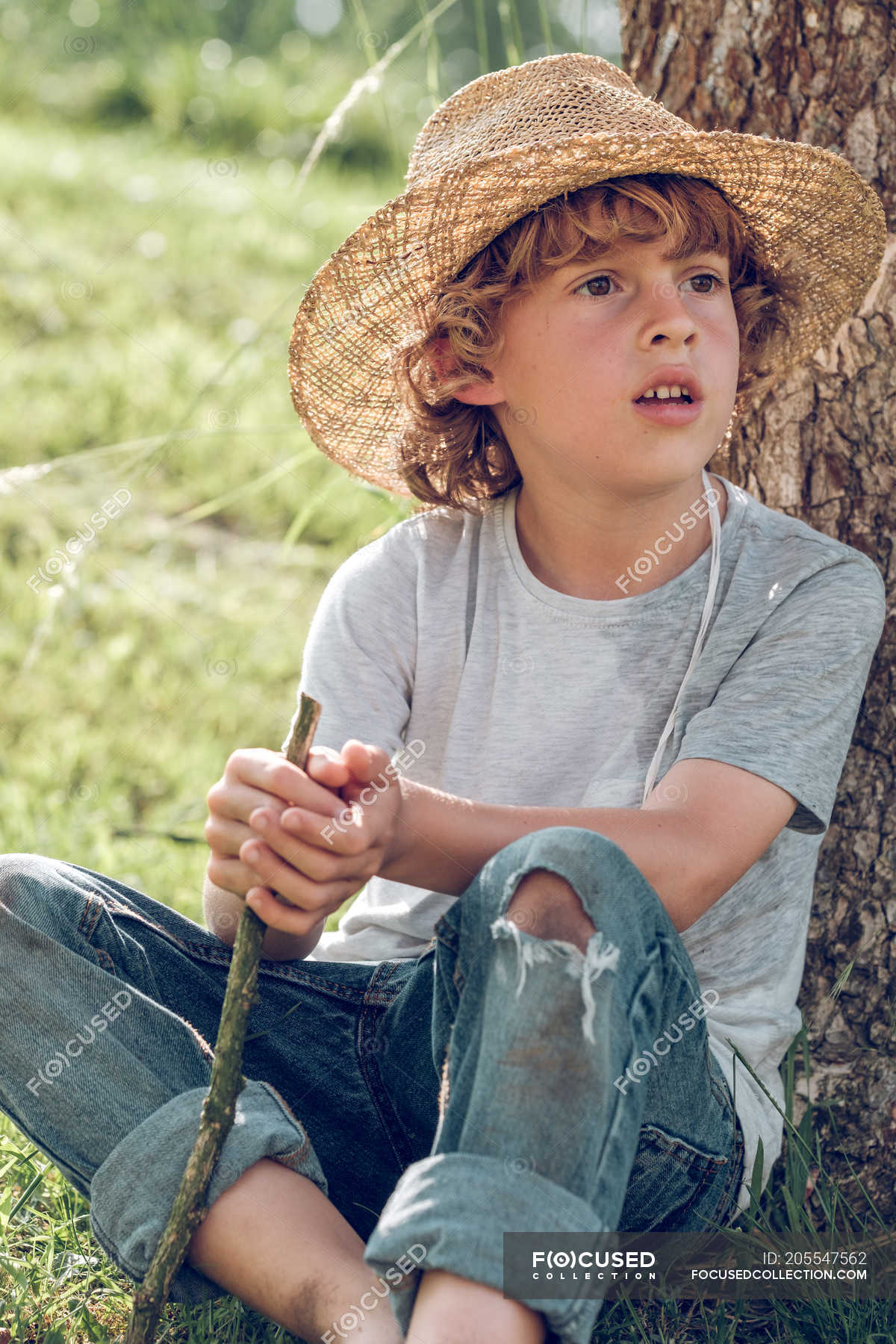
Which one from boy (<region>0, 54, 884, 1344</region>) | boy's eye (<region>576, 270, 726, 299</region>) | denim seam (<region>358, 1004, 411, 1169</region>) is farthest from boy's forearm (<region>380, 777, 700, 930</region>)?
boy's eye (<region>576, 270, 726, 299</region>)

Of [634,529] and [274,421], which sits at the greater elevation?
[274,421]

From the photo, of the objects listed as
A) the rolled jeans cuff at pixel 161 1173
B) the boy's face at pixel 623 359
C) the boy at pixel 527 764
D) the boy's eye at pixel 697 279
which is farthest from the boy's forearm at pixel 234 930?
the boy's eye at pixel 697 279

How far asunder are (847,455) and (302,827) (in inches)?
42.7

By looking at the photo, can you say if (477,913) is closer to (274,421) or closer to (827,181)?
(827,181)

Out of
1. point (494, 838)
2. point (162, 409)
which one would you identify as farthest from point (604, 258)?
point (162, 409)

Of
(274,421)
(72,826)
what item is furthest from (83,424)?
(72,826)

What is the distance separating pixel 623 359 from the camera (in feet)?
5.40

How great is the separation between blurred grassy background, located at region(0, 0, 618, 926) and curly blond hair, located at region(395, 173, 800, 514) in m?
0.35

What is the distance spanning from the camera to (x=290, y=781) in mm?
1307

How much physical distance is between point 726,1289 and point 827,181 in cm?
139

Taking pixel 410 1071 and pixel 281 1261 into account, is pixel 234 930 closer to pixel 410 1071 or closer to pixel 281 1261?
pixel 410 1071

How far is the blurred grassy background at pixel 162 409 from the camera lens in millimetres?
2760

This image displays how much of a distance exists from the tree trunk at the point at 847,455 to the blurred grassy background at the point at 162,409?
1.15 feet

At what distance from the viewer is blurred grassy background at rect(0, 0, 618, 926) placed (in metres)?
2.76
